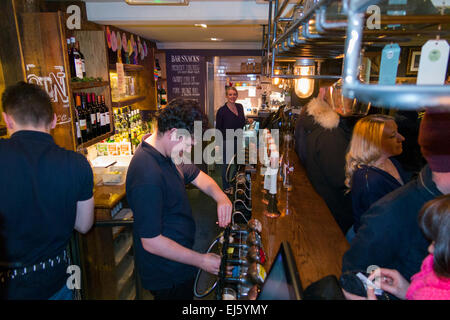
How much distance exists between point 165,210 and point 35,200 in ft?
2.19

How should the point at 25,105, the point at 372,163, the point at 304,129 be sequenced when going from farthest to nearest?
the point at 304,129 → the point at 372,163 → the point at 25,105

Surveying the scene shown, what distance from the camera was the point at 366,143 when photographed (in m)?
2.18

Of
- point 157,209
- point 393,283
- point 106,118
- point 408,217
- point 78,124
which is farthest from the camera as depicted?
point 106,118

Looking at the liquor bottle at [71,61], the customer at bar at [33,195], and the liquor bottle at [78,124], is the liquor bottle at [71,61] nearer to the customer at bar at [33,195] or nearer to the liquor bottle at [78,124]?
the liquor bottle at [78,124]

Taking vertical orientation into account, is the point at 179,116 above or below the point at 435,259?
above

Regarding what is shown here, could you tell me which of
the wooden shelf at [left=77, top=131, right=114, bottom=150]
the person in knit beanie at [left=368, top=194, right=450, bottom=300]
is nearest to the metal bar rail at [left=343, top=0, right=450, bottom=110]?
the person in knit beanie at [left=368, top=194, right=450, bottom=300]

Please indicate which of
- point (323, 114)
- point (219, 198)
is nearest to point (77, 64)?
point (219, 198)

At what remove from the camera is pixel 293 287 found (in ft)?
2.51

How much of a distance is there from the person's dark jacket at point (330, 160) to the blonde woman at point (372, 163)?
47 cm

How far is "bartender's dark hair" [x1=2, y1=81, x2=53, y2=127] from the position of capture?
1.56 m

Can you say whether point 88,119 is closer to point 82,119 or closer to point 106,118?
point 82,119

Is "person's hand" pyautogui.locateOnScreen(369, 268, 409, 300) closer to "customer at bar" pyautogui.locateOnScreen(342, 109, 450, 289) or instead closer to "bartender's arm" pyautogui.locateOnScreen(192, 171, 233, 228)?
"customer at bar" pyautogui.locateOnScreen(342, 109, 450, 289)

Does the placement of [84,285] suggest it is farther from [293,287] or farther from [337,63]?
[337,63]

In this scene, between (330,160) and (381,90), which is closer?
(381,90)
